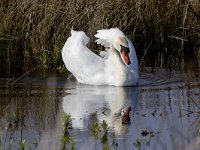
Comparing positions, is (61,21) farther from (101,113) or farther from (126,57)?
(101,113)

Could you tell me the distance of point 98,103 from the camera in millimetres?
9445

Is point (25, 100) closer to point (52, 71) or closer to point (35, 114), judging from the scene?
point (35, 114)

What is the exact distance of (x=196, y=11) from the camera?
13469 mm

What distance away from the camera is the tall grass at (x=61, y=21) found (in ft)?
40.9

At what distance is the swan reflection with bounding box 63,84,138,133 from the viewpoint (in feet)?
27.6

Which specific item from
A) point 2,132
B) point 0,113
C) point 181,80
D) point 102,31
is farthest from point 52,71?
point 2,132

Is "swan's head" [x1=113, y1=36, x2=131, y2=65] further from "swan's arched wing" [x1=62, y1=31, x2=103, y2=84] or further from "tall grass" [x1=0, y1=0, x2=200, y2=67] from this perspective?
"tall grass" [x1=0, y1=0, x2=200, y2=67]

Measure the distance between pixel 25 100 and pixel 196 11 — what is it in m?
4.95

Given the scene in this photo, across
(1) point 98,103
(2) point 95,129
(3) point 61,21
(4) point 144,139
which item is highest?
(3) point 61,21

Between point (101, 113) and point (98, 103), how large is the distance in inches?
25.3

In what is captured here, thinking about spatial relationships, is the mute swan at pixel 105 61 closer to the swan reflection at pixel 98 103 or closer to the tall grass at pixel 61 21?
the swan reflection at pixel 98 103

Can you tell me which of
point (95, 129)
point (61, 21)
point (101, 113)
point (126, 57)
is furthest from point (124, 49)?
point (95, 129)

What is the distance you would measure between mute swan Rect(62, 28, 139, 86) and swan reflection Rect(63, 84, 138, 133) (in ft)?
0.59

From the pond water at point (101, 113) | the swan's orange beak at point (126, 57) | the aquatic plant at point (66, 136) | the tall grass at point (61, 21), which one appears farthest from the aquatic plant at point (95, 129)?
the tall grass at point (61, 21)
